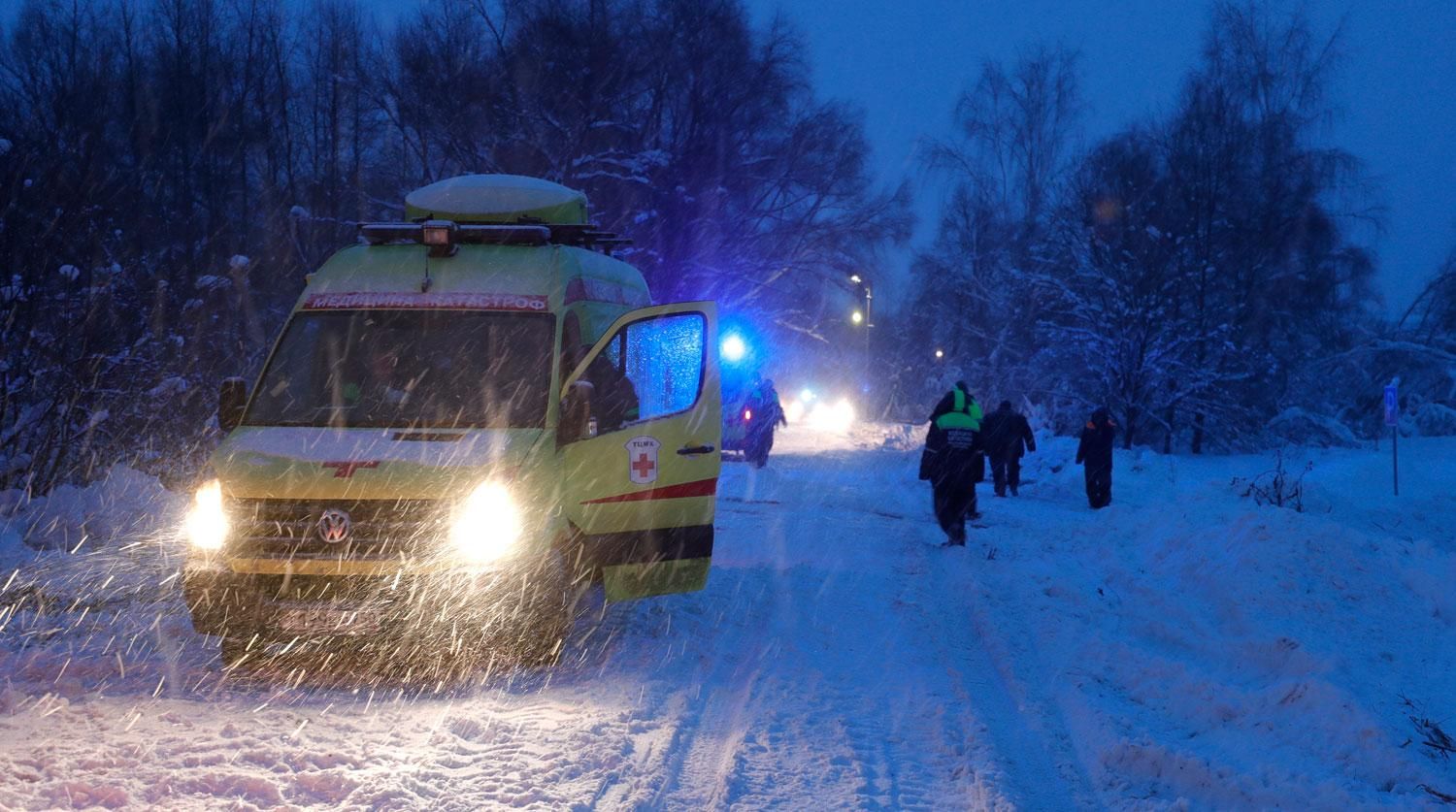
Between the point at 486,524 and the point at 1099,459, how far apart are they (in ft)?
42.3

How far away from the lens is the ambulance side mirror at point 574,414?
21.9ft

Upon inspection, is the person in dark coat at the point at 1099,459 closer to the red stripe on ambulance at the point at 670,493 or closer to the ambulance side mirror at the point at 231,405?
→ the red stripe on ambulance at the point at 670,493

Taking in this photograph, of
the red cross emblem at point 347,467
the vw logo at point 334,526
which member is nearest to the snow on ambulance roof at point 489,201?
the red cross emblem at point 347,467

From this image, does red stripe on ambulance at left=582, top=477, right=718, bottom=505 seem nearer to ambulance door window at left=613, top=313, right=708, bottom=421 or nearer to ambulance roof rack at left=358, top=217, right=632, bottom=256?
ambulance door window at left=613, top=313, right=708, bottom=421

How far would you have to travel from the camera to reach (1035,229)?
113ft

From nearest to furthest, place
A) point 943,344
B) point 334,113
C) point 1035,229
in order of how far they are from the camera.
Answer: point 334,113, point 1035,229, point 943,344

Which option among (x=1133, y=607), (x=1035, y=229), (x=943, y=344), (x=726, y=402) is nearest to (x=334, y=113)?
A: (x=726, y=402)

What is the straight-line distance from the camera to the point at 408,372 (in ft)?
23.4

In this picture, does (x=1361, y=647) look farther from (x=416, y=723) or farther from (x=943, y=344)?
(x=943, y=344)

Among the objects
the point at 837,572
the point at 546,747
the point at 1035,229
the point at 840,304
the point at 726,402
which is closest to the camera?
the point at 546,747

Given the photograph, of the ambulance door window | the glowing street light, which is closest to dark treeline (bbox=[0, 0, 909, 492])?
the glowing street light

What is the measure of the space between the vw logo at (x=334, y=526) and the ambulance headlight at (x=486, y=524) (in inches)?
21.9

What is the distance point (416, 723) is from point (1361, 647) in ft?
19.0

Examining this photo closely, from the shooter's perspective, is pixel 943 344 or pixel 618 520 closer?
pixel 618 520
